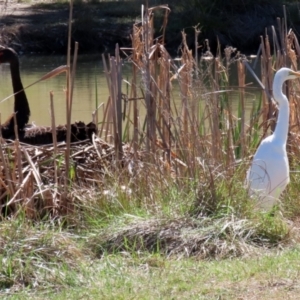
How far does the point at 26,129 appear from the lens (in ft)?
30.8

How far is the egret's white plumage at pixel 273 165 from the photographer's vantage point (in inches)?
245

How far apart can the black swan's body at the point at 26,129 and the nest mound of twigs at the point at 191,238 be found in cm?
212

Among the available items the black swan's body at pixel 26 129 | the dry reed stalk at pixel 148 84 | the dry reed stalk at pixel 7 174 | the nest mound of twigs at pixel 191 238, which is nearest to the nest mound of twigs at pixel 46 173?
the dry reed stalk at pixel 7 174

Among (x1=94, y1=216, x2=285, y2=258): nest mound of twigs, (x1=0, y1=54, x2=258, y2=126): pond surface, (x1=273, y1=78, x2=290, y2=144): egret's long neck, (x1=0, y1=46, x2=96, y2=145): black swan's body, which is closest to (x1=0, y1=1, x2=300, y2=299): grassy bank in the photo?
(x1=94, y1=216, x2=285, y2=258): nest mound of twigs

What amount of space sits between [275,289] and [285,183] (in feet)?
7.69

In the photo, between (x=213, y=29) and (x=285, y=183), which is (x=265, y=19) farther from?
(x=285, y=183)

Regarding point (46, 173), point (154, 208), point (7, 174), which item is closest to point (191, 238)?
point (154, 208)

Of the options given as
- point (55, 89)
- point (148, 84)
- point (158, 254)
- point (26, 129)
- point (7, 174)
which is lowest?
point (55, 89)

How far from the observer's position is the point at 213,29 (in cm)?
2634

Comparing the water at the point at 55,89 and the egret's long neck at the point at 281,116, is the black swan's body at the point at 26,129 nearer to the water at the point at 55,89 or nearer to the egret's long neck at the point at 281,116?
the water at the point at 55,89

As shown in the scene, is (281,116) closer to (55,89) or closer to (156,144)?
(156,144)

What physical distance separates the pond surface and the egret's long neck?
5.03 meters

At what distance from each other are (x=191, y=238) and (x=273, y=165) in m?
1.50

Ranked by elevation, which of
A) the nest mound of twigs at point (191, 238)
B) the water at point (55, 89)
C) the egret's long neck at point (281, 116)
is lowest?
the water at point (55, 89)
